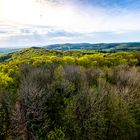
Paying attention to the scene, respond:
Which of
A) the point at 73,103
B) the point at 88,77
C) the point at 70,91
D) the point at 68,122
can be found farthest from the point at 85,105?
the point at 88,77

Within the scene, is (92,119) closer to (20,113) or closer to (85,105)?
(85,105)

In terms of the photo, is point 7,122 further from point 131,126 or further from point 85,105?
point 131,126

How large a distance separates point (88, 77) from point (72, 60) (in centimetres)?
3675

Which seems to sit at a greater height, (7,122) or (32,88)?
(32,88)

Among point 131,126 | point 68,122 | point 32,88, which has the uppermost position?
point 32,88

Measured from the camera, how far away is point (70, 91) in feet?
175

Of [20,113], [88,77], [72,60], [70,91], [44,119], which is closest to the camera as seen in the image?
[20,113]

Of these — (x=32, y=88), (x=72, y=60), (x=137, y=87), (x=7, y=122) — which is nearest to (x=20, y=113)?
(x=7, y=122)

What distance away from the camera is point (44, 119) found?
43.2 metres

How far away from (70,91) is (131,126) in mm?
14618

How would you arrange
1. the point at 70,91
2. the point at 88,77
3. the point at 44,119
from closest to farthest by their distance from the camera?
the point at 44,119 < the point at 70,91 < the point at 88,77

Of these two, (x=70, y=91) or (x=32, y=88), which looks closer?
(x=32, y=88)

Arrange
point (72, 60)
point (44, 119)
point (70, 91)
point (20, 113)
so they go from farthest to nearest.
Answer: point (72, 60) → point (70, 91) → point (44, 119) → point (20, 113)

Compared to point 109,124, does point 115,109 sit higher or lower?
higher
